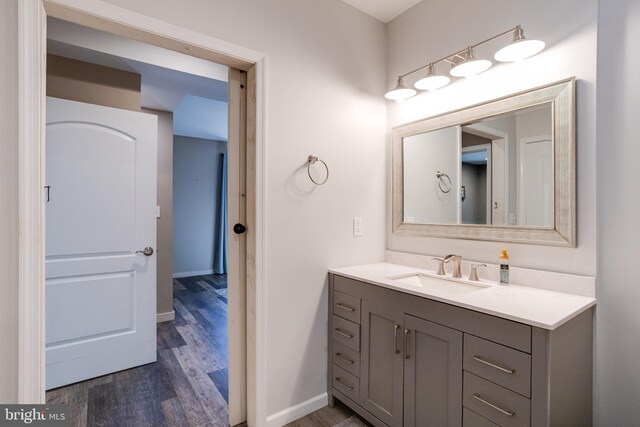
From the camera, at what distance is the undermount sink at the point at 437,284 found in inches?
66.1

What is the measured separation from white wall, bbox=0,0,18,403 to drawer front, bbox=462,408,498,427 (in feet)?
5.44

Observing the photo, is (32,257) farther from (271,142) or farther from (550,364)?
(550,364)

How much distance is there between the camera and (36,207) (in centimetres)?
119

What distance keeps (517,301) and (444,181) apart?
0.91 metres

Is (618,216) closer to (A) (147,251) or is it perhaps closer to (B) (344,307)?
(B) (344,307)

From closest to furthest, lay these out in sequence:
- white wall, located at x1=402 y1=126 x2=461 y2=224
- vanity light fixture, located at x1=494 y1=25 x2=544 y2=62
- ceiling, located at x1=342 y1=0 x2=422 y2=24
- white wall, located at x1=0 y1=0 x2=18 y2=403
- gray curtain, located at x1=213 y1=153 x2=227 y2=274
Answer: white wall, located at x1=0 y1=0 x2=18 y2=403 → vanity light fixture, located at x1=494 y1=25 x2=544 y2=62 → white wall, located at x1=402 y1=126 x2=461 y2=224 → ceiling, located at x1=342 y1=0 x2=422 y2=24 → gray curtain, located at x1=213 y1=153 x2=227 y2=274

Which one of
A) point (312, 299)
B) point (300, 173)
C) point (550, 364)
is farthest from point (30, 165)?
point (550, 364)

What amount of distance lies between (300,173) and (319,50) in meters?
0.78

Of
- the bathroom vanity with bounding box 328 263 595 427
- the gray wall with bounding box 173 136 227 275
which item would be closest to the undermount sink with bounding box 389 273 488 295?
the bathroom vanity with bounding box 328 263 595 427

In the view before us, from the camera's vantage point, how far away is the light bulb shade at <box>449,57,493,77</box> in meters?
1.64

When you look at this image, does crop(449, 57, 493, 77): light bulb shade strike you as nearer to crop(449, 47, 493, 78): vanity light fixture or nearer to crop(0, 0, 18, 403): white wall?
crop(449, 47, 493, 78): vanity light fixture

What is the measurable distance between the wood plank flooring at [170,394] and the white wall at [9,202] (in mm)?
917

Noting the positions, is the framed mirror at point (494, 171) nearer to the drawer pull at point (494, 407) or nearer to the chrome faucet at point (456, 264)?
the chrome faucet at point (456, 264)

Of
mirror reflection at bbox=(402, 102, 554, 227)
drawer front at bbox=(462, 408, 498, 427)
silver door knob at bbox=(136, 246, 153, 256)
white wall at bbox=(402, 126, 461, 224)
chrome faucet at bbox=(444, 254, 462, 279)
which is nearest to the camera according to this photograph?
drawer front at bbox=(462, 408, 498, 427)
